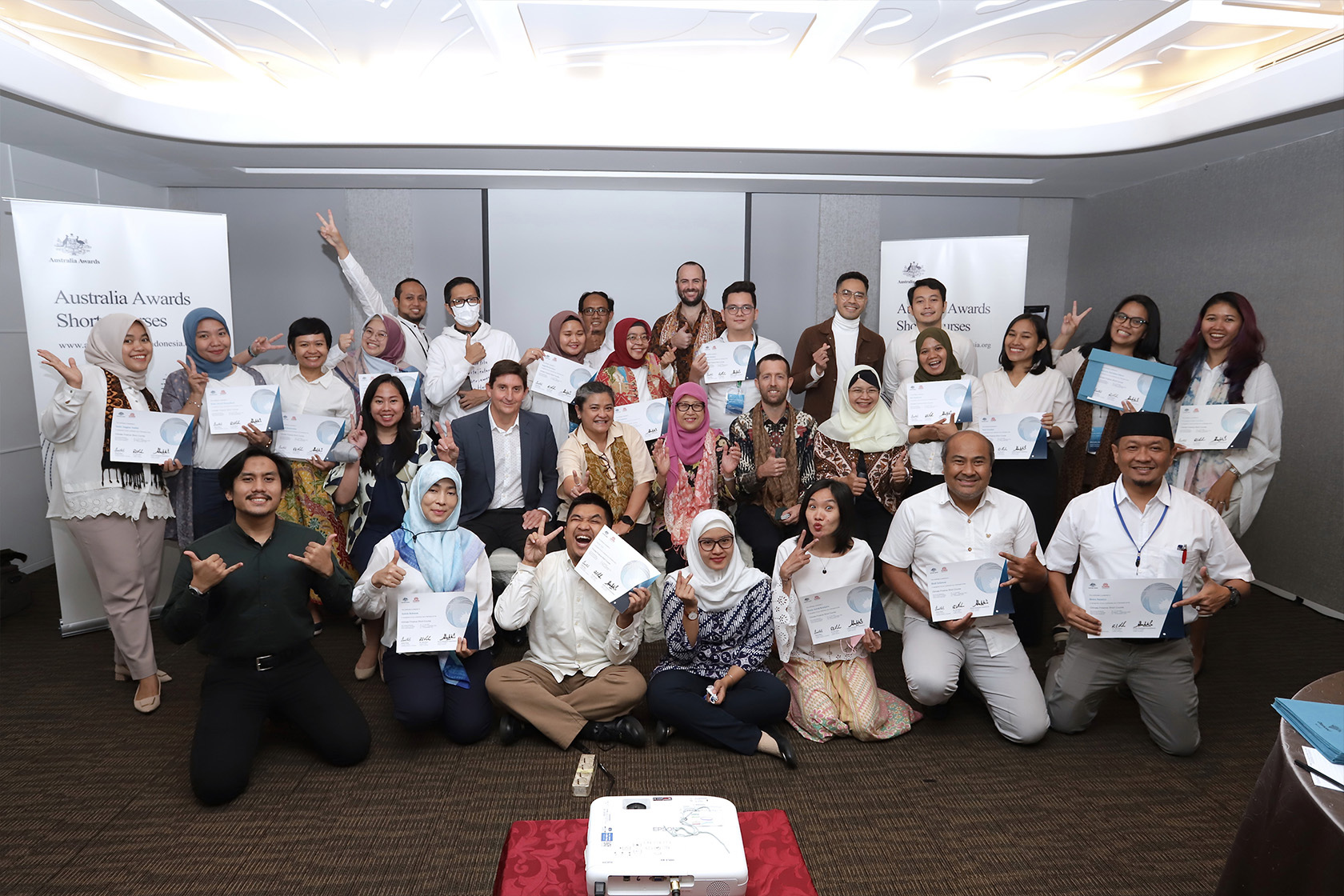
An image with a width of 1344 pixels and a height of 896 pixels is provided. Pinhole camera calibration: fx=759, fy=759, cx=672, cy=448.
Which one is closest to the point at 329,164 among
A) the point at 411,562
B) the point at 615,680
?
the point at 411,562

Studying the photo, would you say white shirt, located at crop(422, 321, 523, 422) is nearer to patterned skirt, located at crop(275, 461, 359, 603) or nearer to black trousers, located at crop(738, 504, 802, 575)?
patterned skirt, located at crop(275, 461, 359, 603)

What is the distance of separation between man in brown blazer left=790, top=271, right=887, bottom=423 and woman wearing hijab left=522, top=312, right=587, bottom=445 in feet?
4.77

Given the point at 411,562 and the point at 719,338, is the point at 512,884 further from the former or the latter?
the point at 719,338

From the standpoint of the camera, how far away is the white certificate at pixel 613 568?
3129 millimetres

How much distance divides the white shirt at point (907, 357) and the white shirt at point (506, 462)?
8.07ft

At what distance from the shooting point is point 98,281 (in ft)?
14.1

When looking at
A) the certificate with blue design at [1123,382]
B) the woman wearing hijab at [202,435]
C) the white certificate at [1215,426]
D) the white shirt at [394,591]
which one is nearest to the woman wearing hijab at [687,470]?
the white shirt at [394,591]

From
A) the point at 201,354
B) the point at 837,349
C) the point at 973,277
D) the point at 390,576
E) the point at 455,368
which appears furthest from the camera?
the point at 973,277

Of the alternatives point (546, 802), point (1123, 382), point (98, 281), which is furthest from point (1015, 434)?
point (98, 281)

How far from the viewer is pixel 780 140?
4977 mm

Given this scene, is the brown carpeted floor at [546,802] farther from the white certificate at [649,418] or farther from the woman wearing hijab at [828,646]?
the white certificate at [649,418]

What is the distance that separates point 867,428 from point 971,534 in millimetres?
1030

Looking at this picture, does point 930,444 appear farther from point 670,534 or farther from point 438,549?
point 438,549

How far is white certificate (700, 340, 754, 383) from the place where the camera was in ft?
15.4
